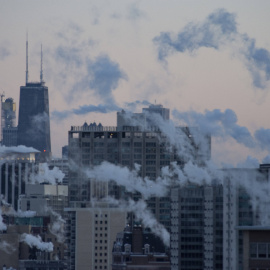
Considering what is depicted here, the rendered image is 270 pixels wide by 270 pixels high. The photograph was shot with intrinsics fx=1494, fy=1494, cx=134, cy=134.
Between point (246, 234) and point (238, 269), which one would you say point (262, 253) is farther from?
point (238, 269)

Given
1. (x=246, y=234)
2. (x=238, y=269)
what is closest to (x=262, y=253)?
(x=246, y=234)

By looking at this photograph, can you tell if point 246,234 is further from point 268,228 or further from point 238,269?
point 238,269

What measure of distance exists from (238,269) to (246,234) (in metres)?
38.6

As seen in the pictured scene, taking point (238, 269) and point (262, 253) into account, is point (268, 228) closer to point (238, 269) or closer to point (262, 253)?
point (262, 253)

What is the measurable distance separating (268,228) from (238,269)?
39.6 m

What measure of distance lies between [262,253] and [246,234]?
2115 mm

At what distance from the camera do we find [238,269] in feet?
485

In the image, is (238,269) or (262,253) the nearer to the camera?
(262,253)

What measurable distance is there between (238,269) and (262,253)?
3753 cm

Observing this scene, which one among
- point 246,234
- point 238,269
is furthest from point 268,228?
point 238,269

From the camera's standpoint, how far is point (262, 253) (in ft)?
363

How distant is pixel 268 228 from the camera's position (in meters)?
109

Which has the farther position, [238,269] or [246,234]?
[238,269]

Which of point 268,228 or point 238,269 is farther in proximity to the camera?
point 238,269
